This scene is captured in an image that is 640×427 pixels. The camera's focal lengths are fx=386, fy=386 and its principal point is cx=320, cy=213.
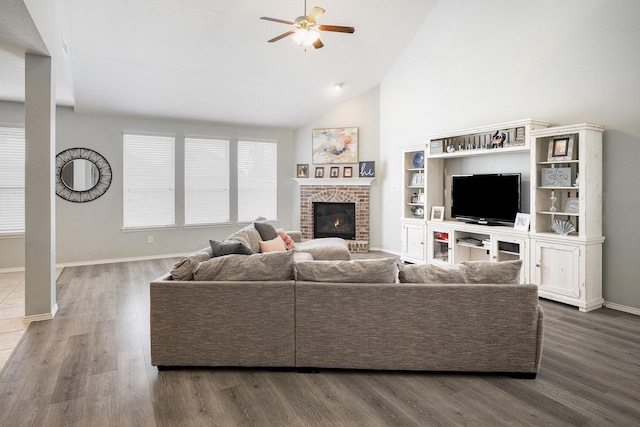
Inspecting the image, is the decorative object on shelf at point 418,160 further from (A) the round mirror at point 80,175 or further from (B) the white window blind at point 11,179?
(B) the white window blind at point 11,179

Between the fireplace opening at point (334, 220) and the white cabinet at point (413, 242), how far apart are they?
1471 millimetres

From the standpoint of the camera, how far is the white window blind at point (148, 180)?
7051mm

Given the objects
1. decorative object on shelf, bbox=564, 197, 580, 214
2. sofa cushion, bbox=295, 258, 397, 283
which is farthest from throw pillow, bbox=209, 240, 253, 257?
decorative object on shelf, bbox=564, 197, 580, 214

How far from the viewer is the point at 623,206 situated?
13.9 feet

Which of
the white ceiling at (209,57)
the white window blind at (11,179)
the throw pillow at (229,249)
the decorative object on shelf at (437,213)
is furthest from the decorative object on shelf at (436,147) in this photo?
the white window blind at (11,179)

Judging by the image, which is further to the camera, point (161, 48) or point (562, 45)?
point (161, 48)

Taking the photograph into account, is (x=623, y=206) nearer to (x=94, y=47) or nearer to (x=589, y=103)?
(x=589, y=103)

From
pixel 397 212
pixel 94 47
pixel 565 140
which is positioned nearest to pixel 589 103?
pixel 565 140

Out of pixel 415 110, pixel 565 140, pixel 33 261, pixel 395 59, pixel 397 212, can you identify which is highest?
pixel 395 59

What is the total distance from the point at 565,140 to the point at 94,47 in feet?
19.5

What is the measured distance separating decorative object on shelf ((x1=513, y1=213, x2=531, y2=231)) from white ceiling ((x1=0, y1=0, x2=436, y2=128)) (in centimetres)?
361

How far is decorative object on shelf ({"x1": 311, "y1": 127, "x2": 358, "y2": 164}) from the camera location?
8125 mm

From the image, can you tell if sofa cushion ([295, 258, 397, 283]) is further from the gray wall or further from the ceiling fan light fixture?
the gray wall

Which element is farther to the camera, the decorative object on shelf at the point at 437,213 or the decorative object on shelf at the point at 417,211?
the decorative object on shelf at the point at 417,211
